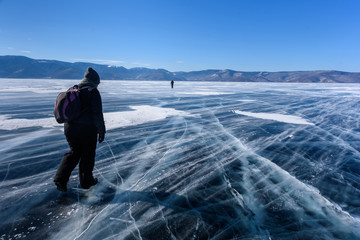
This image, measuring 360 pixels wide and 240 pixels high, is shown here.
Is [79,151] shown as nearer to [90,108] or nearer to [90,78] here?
[90,108]

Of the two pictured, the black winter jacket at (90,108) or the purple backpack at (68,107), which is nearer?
the purple backpack at (68,107)

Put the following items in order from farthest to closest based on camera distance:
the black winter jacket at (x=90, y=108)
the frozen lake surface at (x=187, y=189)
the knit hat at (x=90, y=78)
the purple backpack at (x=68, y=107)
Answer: the knit hat at (x=90, y=78), the black winter jacket at (x=90, y=108), the purple backpack at (x=68, y=107), the frozen lake surface at (x=187, y=189)

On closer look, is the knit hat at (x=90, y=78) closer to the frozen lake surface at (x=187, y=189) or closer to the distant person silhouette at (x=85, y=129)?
the distant person silhouette at (x=85, y=129)

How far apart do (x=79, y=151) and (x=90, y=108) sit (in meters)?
0.58

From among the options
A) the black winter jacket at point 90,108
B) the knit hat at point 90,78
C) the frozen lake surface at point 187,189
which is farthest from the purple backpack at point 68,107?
the frozen lake surface at point 187,189

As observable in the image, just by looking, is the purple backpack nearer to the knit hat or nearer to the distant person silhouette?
the distant person silhouette

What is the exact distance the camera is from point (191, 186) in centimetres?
309

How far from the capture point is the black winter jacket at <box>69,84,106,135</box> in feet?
8.20

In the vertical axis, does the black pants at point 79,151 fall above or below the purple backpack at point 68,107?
below

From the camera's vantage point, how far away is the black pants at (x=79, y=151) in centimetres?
252

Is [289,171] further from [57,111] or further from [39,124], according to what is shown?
[39,124]

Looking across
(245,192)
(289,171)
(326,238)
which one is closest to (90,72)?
(245,192)

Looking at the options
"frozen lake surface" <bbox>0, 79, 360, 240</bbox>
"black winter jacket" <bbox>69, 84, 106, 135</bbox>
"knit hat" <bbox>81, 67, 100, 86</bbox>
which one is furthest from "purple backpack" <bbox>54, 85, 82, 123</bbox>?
"frozen lake surface" <bbox>0, 79, 360, 240</bbox>

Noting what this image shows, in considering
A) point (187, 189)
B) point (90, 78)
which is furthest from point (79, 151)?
point (187, 189)
